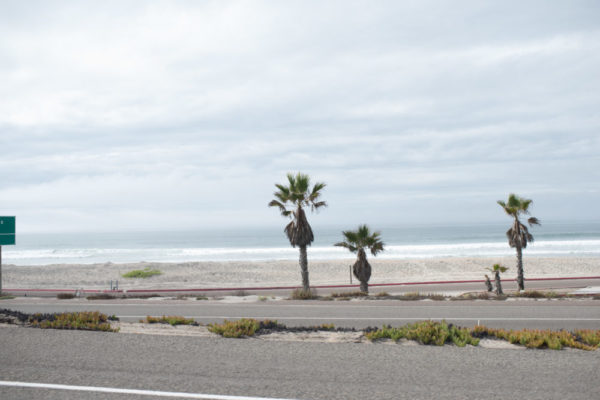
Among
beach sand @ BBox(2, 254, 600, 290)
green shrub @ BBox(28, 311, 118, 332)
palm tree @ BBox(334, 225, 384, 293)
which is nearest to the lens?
green shrub @ BBox(28, 311, 118, 332)

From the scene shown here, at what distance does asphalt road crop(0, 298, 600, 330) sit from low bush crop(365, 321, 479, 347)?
379 centimetres

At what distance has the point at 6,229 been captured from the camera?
25453 millimetres

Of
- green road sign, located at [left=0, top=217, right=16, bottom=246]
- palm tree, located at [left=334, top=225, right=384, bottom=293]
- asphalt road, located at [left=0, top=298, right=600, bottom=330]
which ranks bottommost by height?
asphalt road, located at [left=0, top=298, right=600, bottom=330]

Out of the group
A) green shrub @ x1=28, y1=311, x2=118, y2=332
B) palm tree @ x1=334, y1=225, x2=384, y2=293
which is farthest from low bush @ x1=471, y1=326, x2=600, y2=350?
palm tree @ x1=334, y1=225, x2=384, y2=293

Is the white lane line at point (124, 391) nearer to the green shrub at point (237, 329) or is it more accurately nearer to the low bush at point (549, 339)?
the green shrub at point (237, 329)

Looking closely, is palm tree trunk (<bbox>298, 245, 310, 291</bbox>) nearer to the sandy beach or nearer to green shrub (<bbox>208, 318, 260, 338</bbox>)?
the sandy beach

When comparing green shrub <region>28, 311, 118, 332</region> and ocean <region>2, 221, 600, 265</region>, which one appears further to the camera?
ocean <region>2, 221, 600, 265</region>

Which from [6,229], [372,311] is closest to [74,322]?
[372,311]

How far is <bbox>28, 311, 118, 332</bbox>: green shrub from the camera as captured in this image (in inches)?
404

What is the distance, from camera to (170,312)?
55.4ft

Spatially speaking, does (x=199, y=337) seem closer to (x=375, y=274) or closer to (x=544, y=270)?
(x=375, y=274)

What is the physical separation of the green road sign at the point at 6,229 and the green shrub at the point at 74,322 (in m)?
16.7

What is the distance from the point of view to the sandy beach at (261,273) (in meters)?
41.8

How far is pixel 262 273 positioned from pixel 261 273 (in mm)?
108
